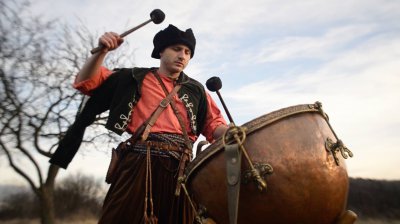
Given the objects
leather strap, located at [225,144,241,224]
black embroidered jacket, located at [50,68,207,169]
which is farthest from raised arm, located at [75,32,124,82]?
leather strap, located at [225,144,241,224]

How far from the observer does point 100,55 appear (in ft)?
8.40

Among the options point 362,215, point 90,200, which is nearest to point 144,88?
point 362,215

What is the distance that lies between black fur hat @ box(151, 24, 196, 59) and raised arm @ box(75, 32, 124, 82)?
57 cm

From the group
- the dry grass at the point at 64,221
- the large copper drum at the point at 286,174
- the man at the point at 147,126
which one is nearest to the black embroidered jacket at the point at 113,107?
the man at the point at 147,126

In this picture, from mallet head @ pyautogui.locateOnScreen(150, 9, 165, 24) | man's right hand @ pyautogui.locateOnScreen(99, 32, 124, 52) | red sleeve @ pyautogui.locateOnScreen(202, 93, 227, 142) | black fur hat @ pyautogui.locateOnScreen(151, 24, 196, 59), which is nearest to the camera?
man's right hand @ pyautogui.locateOnScreen(99, 32, 124, 52)

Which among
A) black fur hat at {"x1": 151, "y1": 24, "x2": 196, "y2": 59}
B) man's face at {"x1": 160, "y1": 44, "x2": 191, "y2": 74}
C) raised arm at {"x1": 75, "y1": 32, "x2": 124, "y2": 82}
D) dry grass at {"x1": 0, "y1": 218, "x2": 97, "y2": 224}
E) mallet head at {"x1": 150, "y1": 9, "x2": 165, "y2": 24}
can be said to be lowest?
dry grass at {"x1": 0, "y1": 218, "x2": 97, "y2": 224}

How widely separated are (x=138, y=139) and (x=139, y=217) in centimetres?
52

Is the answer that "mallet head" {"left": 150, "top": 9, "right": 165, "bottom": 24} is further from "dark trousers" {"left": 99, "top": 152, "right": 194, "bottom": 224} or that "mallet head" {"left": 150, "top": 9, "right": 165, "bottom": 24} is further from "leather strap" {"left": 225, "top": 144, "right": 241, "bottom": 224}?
"leather strap" {"left": 225, "top": 144, "right": 241, "bottom": 224}

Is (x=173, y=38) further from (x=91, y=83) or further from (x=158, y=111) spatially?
(x=91, y=83)

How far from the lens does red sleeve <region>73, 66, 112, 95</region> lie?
8.84ft

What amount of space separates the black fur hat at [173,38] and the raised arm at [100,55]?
0.57 meters

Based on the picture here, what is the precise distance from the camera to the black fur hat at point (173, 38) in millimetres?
3078

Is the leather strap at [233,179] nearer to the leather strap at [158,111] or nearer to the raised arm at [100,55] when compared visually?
the leather strap at [158,111]

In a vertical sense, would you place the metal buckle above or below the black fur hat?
below
